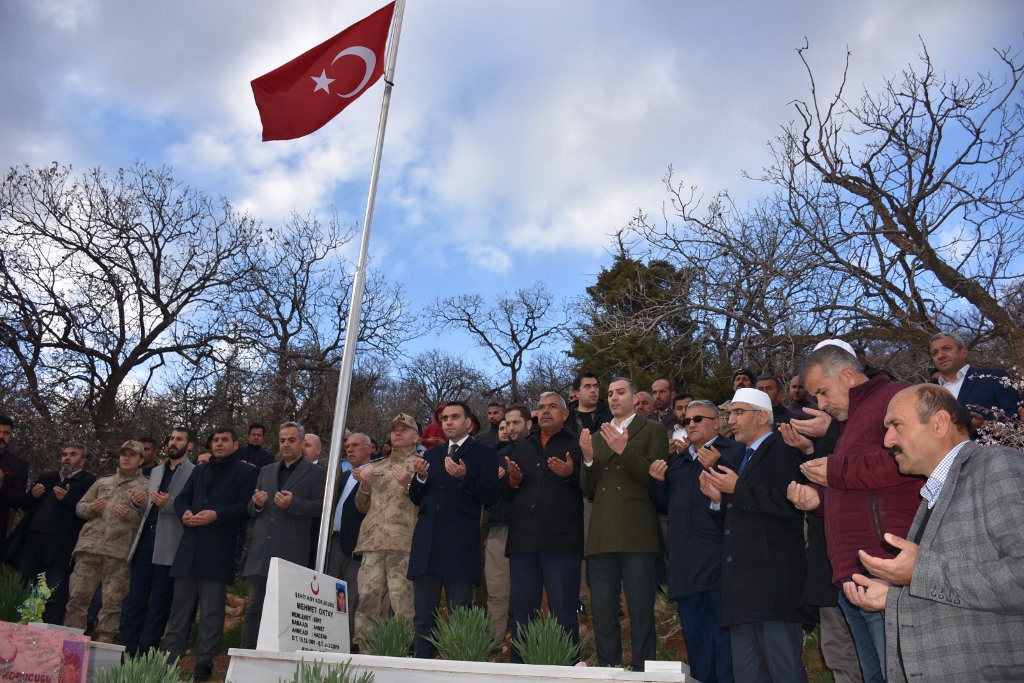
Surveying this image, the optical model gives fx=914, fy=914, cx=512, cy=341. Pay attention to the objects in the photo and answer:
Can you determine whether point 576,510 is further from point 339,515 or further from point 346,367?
point 339,515

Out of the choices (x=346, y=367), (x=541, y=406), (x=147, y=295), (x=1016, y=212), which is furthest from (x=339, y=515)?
(x=147, y=295)

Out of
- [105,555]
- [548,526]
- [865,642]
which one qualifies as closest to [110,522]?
[105,555]

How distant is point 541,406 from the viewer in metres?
7.78

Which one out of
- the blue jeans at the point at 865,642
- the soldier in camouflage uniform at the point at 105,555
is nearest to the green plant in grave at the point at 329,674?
the blue jeans at the point at 865,642

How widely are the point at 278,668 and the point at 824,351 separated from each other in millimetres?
3742

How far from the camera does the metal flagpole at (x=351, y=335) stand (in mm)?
7059

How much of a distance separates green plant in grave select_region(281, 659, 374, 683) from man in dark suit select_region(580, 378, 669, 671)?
7.22 feet

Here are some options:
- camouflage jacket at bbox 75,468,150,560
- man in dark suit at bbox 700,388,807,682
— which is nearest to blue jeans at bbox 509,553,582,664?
man in dark suit at bbox 700,388,807,682

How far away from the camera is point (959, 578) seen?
10.2ft

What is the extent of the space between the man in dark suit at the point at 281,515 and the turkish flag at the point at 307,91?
116 inches

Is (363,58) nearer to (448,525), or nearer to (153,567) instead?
(448,525)

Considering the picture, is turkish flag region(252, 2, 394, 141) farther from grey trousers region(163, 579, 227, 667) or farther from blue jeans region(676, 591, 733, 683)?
blue jeans region(676, 591, 733, 683)

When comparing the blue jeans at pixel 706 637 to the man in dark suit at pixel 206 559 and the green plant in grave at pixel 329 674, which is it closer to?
the green plant in grave at pixel 329 674

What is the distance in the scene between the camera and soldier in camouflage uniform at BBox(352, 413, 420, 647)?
26.1 feet
